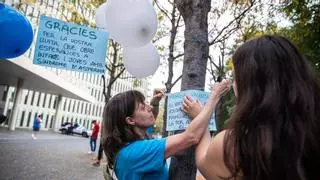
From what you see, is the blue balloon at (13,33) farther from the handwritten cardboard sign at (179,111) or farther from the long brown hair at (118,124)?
the handwritten cardboard sign at (179,111)

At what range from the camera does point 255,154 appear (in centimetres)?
137

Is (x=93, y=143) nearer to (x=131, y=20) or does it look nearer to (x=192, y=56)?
(x=131, y=20)

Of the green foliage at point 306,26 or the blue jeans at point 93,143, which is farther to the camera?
the blue jeans at point 93,143

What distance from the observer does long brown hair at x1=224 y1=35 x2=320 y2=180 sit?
136cm

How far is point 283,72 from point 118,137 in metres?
1.21

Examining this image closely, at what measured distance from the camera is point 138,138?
2297mm

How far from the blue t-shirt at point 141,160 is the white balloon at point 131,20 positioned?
1.13 m

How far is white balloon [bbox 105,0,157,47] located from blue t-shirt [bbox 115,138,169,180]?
44.4 inches

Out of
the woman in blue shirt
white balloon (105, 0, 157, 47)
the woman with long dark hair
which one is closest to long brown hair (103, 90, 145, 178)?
the woman in blue shirt

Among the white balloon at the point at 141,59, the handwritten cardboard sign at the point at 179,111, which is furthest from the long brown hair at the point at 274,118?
the white balloon at the point at 141,59

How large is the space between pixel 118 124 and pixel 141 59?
3.60 ft

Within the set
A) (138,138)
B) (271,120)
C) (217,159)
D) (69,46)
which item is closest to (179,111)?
(138,138)

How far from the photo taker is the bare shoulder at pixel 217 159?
1.50 metres

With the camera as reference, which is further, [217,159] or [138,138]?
[138,138]
